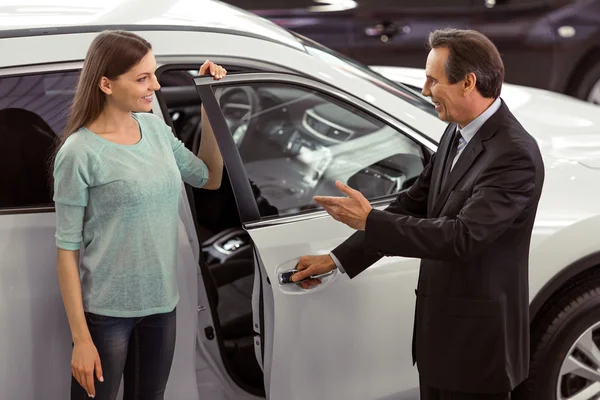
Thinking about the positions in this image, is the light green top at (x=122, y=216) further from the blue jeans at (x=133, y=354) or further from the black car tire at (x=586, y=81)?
the black car tire at (x=586, y=81)

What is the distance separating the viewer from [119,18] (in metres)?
2.71

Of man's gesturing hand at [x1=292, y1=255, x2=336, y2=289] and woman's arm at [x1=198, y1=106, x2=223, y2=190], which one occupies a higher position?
woman's arm at [x1=198, y1=106, x2=223, y2=190]

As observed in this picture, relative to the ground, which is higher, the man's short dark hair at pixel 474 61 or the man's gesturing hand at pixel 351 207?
the man's short dark hair at pixel 474 61

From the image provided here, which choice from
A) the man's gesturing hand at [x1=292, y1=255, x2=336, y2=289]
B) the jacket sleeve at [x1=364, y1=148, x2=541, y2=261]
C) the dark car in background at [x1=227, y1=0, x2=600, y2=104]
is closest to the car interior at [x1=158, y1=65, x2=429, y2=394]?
the man's gesturing hand at [x1=292, y1=255, x2=336, y2=289]

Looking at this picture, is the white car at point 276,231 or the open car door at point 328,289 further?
→ the open car door at point 328,289

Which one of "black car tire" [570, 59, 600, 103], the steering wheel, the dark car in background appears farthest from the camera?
"black car tire" [570, 59, 600, 103]

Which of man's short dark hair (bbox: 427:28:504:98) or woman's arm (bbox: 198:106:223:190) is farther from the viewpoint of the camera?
woman's arm (bbox: 198:106:223:190)

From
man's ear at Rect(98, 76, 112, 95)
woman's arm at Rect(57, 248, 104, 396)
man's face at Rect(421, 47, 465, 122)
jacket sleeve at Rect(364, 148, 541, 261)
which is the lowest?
woman's arm at Rect(57, 248, 104, 396)

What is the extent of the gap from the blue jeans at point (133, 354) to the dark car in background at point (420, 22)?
3.93m

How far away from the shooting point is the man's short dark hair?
213cm

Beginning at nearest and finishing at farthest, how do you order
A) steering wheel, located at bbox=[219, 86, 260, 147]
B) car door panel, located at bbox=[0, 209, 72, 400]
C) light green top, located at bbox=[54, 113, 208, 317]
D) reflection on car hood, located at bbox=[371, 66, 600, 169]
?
light green top, located at bbox=[54, 113, 208, 317], car door panel, located at bbox=[0, 209, 72, 400], reflection on car hood, located at bbox=[371, 66, 600, 169], steering wheel, located at bbox=[219, 86, 260, 147]

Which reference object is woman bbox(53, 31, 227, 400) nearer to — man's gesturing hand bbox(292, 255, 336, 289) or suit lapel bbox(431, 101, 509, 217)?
man's gesturing hand bbox(292, 255, 336, 289)

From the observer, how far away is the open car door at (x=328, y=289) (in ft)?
8.63

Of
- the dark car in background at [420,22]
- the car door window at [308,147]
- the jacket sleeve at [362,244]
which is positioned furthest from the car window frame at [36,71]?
the dark car in background at [420,22]
